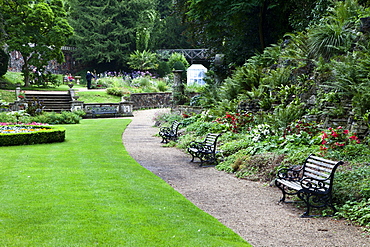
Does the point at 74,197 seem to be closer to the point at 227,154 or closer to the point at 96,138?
the point at 227,154

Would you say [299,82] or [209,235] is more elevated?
[299,82]

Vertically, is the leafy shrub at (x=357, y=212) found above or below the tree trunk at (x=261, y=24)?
below

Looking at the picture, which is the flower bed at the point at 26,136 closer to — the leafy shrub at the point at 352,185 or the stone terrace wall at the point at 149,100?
the leafy shrub at the point at 352,185

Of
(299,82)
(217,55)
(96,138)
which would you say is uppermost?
(217,55)

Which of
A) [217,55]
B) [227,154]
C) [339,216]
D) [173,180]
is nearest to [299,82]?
[227,154]

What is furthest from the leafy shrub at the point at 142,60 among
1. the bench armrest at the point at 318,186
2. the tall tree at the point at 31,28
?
the bench armrest at the point at 318,186

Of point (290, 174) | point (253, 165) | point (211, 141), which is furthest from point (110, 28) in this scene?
point (290, 174)

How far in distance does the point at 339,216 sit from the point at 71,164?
20.5ft

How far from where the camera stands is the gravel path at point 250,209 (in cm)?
517

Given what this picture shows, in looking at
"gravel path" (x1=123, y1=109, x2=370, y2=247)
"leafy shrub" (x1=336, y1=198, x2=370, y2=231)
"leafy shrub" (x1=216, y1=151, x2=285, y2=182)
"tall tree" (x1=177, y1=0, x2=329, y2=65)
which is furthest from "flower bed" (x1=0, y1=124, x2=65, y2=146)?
"leafy shrub" (x1=336, y1=198, x2=370, y2=231)

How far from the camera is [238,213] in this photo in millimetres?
6355

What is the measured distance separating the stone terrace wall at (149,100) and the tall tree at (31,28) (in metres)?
7.50

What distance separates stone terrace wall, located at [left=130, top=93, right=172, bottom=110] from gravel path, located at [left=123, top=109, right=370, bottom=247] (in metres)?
20.0

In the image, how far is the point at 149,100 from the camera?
106 feet
